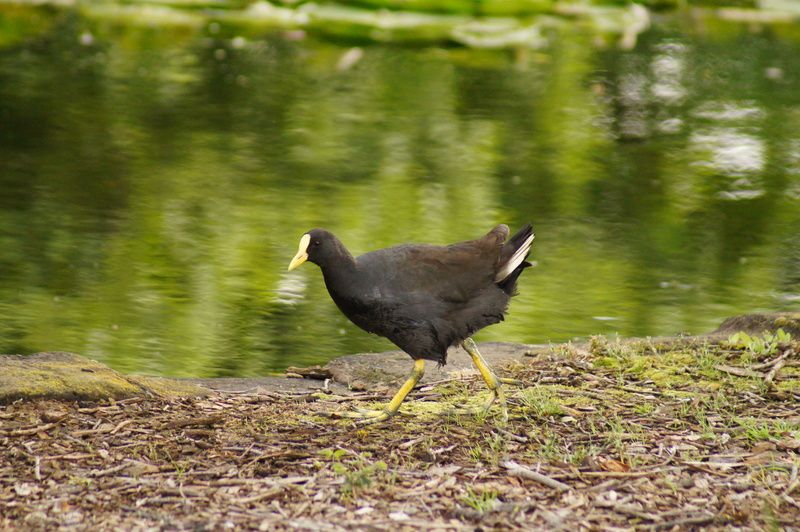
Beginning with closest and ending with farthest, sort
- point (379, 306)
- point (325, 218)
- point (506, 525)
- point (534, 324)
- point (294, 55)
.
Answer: point (506, 525) < point (379, 306) < point (534, 324) < point (325, 218) < point (294, 55)

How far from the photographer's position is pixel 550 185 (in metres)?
9.70

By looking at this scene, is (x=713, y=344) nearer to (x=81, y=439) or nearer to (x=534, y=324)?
(x=534, y=324)

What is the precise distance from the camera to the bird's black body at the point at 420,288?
4672 millimetres

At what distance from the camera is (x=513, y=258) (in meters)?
4.91

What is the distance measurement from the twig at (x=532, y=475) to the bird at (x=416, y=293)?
→ 552mm

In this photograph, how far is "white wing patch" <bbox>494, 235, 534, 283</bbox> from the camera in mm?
4898

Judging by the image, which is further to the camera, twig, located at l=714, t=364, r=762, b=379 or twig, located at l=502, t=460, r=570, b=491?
twig, located at l=714, t=364, r=762, b=379

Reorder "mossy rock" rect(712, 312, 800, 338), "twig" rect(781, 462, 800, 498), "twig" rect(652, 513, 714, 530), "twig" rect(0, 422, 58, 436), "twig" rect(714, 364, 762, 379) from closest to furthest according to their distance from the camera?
"twig" rect(652, 513, 714, 530) → "twig" rect(781, 462, 800, 498) → "twig" rect(0, 422, 58, 436) → "twig" rect(714, 364, 762, 379) → "mossy rock" rect(712, 312, 800, 338)

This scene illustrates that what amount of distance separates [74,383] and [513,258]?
1.81 m

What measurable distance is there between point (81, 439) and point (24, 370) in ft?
2.08

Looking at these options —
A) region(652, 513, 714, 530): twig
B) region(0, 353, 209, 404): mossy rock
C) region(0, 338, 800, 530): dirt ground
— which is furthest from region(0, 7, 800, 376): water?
region(652, 513, 714, 530): twig

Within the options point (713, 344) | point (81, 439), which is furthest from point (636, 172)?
point (81, 439)

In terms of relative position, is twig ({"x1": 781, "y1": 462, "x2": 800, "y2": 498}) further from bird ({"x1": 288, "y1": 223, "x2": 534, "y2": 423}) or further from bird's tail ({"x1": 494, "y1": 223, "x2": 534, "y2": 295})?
bird's tail ({"x1": 494, "y1": 223, "x2": 534, "y2": 295})

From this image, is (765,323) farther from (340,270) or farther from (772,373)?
(340,270)
